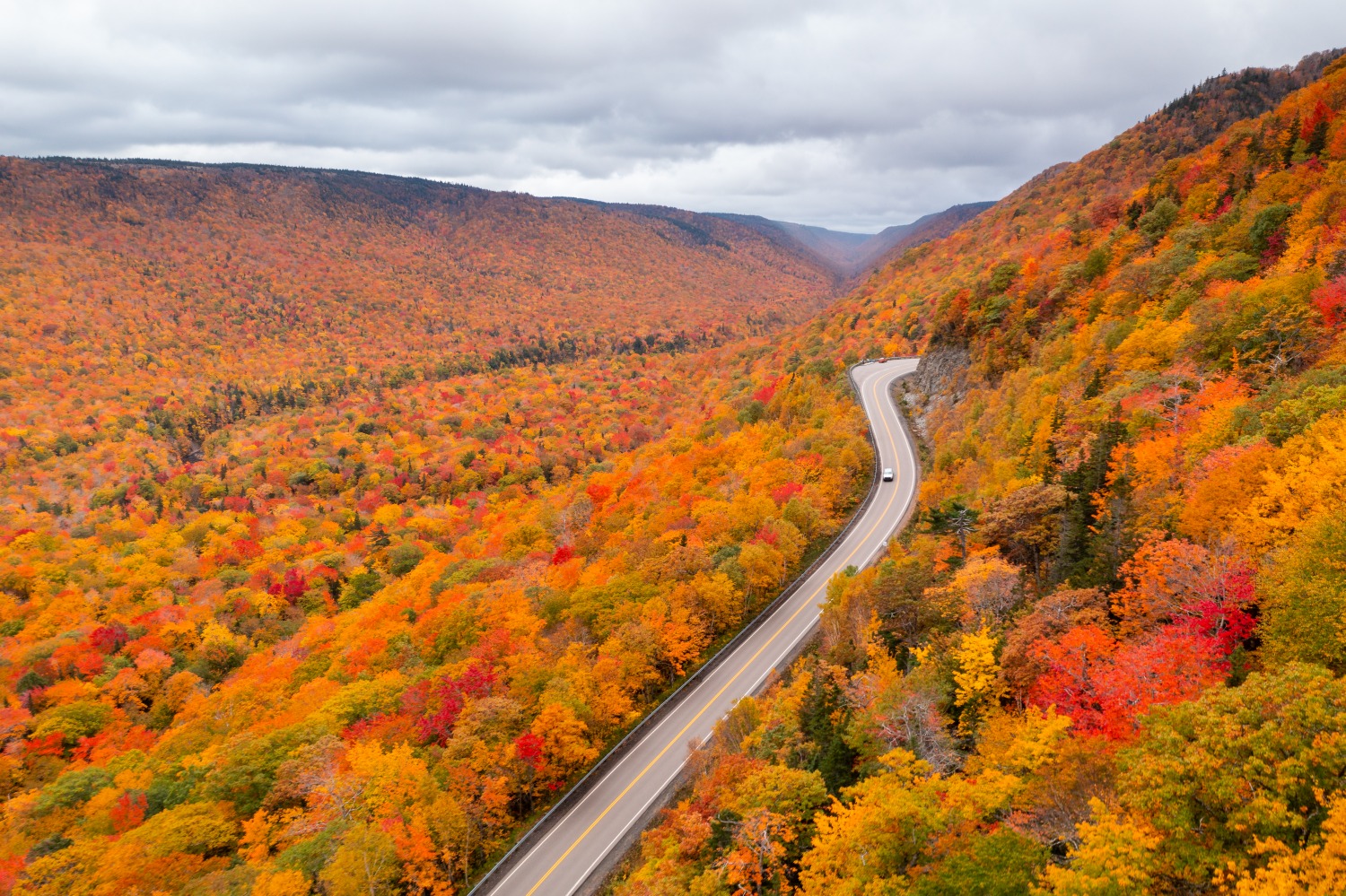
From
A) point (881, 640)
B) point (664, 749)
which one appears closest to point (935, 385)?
point (881, 640)

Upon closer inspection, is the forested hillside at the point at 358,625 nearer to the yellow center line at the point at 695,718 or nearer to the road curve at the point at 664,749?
the road curve at the point at 664,749

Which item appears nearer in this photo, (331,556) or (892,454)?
(892,454)

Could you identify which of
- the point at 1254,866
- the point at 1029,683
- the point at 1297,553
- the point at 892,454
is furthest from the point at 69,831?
the point at 892,454

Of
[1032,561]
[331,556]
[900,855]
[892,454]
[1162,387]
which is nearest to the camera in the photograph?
[900,855]

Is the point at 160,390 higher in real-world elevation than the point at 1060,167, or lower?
lower

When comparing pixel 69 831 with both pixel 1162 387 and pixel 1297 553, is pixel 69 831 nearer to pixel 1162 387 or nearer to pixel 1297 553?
pixel 1297 553

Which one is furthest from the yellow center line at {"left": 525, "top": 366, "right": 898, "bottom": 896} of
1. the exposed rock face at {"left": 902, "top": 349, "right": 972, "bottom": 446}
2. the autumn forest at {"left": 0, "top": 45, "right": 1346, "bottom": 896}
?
the exposed rock face at {"left": 902, "top": 349, "right": 972, "bottom": 446}
